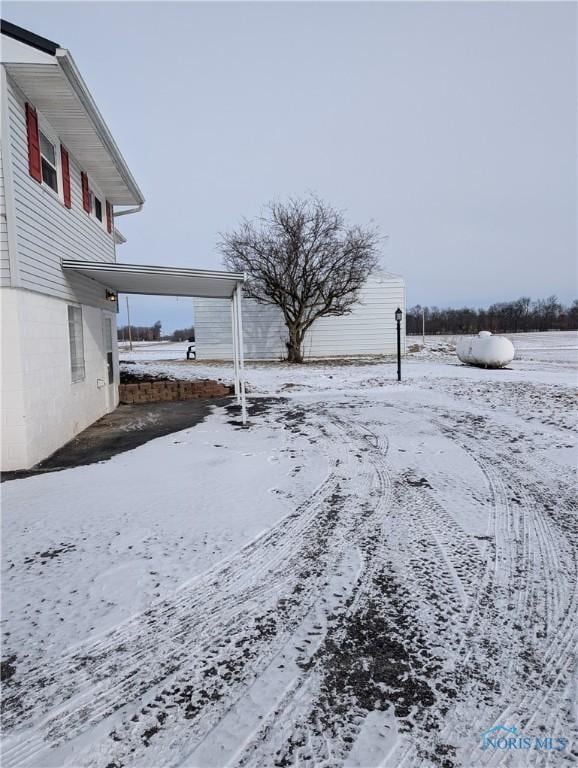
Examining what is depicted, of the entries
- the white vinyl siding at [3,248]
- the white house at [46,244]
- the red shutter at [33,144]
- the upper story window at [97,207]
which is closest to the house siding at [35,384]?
→ the white house at [46,244]

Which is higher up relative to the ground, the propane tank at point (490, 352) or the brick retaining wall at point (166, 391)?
the propane tank at point (490, 352)

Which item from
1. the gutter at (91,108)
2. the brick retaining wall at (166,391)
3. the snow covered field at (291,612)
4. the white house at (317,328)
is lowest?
the snow covered field at (291,612)

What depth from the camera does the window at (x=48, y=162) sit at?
20.4ft

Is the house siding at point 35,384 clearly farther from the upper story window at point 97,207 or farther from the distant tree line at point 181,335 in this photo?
the distant tree line at point 181,335

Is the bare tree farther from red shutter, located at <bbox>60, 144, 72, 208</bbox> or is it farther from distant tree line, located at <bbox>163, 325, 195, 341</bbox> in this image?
distant tree line, located at <bbox>163, 325, 195, 341</bbox>

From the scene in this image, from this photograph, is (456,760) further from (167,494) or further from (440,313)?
(440,313)

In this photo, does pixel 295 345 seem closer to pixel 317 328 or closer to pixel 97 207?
pixel 317 328

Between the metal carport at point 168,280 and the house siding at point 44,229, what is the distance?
0.98 feet

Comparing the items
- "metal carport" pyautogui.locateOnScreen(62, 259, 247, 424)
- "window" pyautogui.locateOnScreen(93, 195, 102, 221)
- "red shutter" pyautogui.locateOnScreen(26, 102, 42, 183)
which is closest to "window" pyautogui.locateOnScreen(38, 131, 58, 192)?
"red shutter" pyautogui.locateOnScreen(26, 102, 42, 183)

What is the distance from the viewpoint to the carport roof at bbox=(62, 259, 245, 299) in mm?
6719

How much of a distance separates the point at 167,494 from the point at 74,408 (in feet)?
11.5

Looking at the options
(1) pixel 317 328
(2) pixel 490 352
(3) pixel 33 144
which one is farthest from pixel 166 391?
(1) pixel 317 328

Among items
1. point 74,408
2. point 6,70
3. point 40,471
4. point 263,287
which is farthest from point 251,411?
point 263,287

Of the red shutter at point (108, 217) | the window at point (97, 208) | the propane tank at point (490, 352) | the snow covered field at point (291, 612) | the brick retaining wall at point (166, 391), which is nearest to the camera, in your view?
the snow covered field at point (291, 612)
